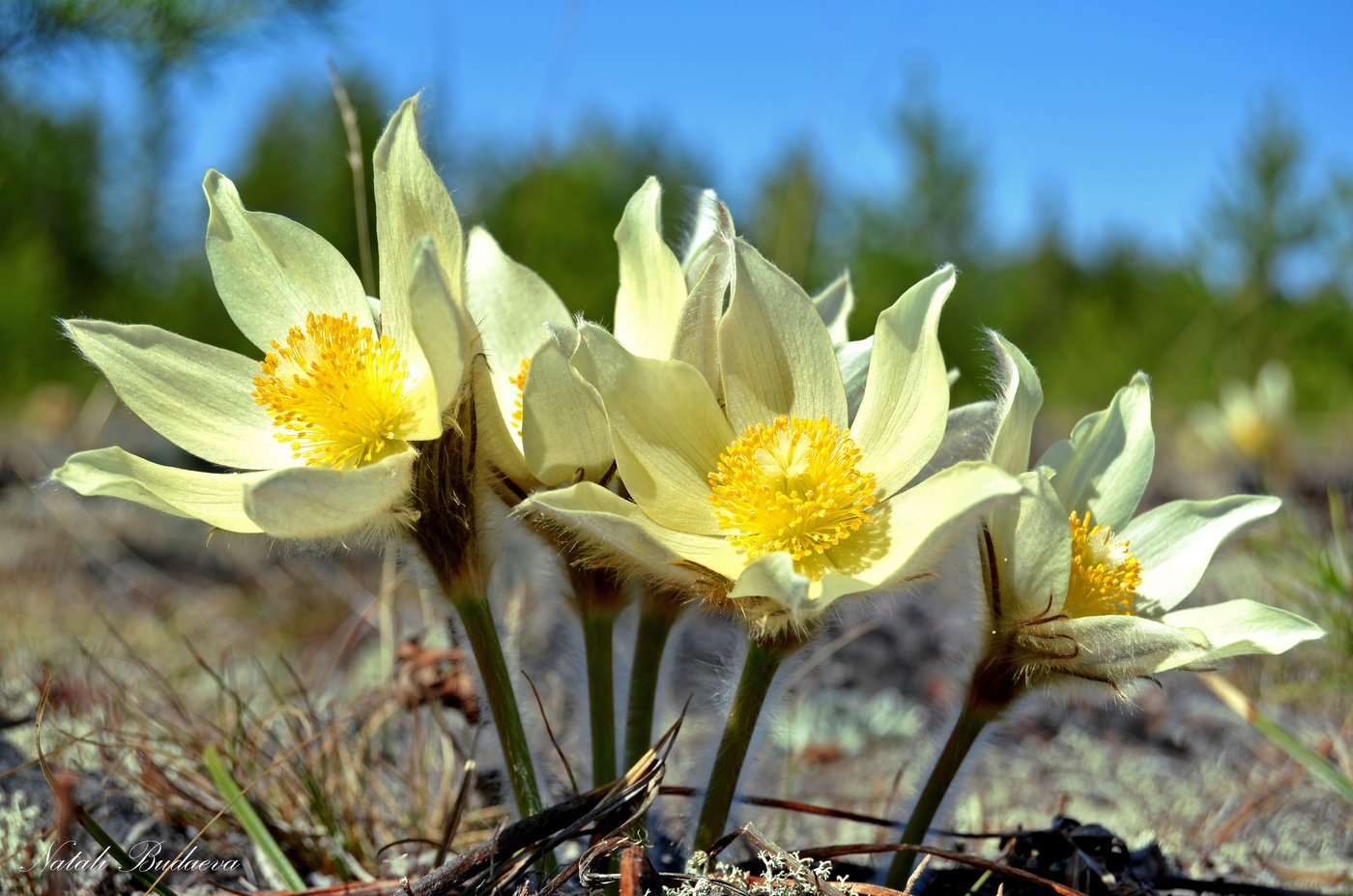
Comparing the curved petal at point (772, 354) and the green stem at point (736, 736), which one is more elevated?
the curved petal at point (772, 354)

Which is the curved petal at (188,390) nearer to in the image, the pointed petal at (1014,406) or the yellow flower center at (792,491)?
the yellow flower center at (792,491)

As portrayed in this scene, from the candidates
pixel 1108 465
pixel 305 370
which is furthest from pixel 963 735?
pixel 305 370

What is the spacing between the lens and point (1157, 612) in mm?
1147

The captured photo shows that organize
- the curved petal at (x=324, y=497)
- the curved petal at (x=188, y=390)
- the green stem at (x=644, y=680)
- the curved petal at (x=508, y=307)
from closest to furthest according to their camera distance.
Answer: the curved petal at (x=324, y=497) < the curved petal at (x=188, y=390) < the green stem at (x=644, y=680) < the curved petal at (x=508, y=307)

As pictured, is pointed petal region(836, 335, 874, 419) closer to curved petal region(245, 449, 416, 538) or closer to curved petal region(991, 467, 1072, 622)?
curved petal region(991, 467, 1072, 622)

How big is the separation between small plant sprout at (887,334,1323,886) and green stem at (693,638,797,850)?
0.22 m

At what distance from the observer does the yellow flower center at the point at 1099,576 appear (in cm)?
→ 108

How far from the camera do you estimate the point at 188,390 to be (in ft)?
3.76

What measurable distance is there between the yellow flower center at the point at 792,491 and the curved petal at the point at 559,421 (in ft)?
0.43

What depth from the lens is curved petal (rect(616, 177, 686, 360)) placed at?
1196 mm

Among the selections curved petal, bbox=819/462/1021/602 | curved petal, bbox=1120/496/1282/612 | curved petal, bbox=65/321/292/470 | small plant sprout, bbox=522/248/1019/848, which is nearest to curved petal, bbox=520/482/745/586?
small plant sprout, bbox=522/248/1019/848

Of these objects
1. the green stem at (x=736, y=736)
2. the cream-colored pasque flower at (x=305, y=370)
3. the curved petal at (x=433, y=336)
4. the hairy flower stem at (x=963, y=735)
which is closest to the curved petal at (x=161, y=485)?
the cream-colored pasque flower at (x=305, y=370)

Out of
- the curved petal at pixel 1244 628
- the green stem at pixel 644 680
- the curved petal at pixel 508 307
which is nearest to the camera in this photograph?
the curved petal at pixel 1244 628

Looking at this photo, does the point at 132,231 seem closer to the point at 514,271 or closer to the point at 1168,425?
the point at 1168,425
